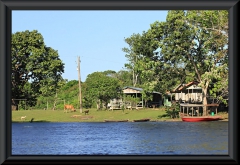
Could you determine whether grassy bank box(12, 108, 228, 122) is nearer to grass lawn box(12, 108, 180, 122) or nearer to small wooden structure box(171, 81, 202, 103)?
grass lawn box(12, 108, 180, 122)

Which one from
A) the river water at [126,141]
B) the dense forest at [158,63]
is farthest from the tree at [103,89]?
the river water at [126,141]

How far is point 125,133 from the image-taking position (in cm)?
2062

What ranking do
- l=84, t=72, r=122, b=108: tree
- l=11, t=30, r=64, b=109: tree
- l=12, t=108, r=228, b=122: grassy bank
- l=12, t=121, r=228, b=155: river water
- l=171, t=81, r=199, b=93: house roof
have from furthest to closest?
l=11, t=30, r=64, b=109: tree → l=84, t=72, r=122, b=108: tree → l=171, t=81, r=199, b=93: house roof → l=12, t=108, r=228, b=122: grassy bank → l=12, t=121, r=228, b=155: river water

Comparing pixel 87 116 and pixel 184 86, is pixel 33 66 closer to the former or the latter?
pixel 87 116

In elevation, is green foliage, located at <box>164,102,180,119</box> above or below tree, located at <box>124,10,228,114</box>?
below

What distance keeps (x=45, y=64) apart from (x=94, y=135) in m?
14.4

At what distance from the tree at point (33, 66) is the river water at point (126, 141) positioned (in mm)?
9384

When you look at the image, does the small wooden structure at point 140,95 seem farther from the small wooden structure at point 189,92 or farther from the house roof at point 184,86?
the house roof at point 184,86

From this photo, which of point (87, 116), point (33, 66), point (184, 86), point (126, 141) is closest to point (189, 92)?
point (184, 86)

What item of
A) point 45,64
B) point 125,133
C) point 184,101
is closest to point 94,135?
point 125,133

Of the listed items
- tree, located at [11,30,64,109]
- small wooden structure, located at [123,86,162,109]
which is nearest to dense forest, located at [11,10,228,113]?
tree, located at [11,30,64,109]

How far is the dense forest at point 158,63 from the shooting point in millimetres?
25312

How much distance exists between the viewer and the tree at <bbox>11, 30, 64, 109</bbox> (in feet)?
108
